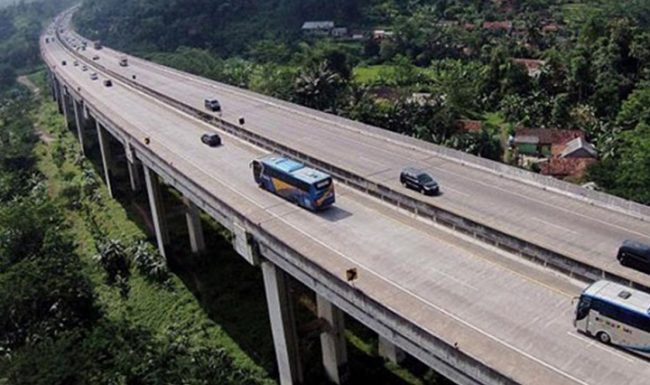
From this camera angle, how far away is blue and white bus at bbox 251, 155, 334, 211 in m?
38.9

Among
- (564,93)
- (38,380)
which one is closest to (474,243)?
(38,380)

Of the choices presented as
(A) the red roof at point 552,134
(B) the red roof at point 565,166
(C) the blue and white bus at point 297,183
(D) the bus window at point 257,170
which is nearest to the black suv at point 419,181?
(C) the blue and white bus at point 297,183

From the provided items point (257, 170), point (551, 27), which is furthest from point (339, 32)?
point (257, 170)

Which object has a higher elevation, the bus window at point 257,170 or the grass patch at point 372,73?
the bus window at point 257,170

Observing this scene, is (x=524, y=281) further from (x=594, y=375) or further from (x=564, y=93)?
(x=564, y=93)

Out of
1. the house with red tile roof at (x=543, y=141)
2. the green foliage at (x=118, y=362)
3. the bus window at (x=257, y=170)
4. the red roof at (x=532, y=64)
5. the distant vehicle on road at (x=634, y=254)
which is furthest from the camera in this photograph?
the red roof at (x=532, y=64)

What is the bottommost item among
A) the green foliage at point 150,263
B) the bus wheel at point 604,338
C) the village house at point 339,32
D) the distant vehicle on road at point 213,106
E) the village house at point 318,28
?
the green foliage at point 150,263

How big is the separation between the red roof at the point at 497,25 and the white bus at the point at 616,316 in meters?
134

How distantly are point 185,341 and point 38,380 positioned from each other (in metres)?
10.2

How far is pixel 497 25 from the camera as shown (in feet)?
508

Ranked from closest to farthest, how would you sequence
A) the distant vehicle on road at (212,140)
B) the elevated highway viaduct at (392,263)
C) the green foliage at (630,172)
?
the elevated highway viaduct at (392,263) → the green foliage at (630,172) → the distant vehicle on road at (212,140)

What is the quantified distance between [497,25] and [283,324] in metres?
135

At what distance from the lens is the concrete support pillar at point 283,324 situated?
36.8 metres

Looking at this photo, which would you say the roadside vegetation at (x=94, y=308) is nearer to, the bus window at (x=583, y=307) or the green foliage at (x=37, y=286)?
the green foliage at (x=37, y=286)
